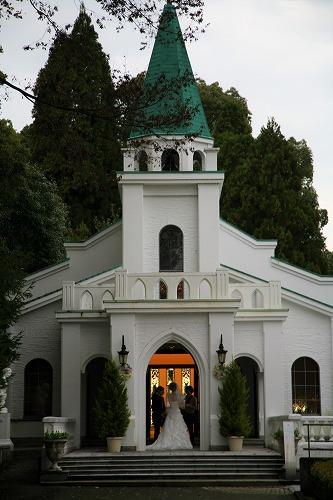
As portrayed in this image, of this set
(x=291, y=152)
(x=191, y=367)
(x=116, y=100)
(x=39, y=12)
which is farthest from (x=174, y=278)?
(x=291, y=152)

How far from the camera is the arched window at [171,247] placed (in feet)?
93.3

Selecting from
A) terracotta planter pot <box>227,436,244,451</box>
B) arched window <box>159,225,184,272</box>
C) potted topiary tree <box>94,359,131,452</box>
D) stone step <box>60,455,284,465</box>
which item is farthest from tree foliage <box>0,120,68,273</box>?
terracotta planter pot <box>227,436,244,451</box>

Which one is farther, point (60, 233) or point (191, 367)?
point (60, 233)

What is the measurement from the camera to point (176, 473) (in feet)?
69.9

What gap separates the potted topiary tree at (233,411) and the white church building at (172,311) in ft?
1.86

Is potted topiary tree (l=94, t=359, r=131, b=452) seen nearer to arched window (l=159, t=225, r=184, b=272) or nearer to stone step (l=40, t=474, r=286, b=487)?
stone step (l=40, t=474, r=286, b=487)

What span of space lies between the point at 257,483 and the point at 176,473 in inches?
78.5

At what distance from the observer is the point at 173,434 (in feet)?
80.1

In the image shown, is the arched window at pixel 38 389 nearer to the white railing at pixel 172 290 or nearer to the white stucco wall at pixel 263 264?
the white railing at pixel 172 290

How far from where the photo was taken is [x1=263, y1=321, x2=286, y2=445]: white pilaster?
25531 millimetres

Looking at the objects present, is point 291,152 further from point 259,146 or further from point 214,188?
point 214,188

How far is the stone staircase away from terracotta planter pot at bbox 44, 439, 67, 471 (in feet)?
0.82

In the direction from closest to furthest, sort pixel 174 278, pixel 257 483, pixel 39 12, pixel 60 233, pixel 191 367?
1. pixel 39 12
2. pixel 257 483
3. pixel 174 278
4. pixel 191 367
5. pixel 60 233

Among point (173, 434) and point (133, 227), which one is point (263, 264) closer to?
point (133, 227)
